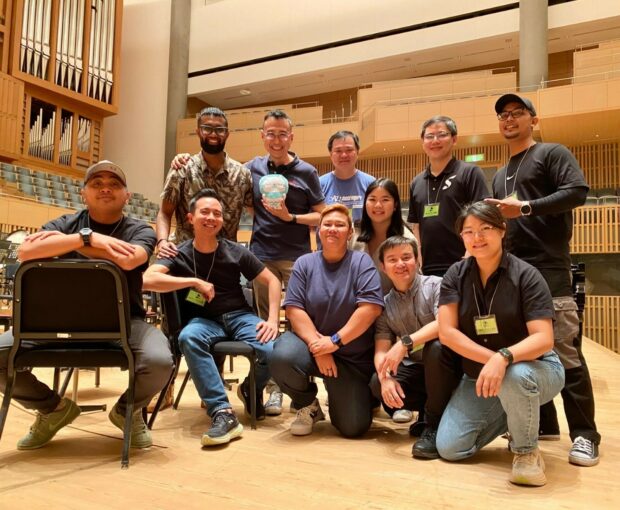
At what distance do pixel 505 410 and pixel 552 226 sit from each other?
32.5 inches

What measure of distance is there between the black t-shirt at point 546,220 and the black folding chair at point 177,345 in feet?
4.10

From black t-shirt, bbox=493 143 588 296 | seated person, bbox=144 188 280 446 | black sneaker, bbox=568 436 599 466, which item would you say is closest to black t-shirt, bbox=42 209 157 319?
seated person, bbox=144 188 280 446

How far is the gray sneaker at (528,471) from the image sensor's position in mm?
1779

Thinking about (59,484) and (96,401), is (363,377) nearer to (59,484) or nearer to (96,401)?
Answer: (59,484)

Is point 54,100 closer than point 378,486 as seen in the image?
No

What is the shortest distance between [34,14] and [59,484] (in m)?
12.5

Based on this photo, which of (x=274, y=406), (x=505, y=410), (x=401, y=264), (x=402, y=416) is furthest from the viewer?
(x=274, y=406)

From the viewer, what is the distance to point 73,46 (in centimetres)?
1233

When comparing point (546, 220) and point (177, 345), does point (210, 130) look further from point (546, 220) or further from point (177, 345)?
point (546, 220)

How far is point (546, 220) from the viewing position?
7.42 feet

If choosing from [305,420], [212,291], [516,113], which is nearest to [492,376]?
[305,420]

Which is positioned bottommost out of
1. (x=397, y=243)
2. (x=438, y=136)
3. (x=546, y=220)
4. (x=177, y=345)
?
(x=177, y=345)

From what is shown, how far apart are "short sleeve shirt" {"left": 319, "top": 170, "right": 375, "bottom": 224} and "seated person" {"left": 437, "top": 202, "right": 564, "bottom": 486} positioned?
116 cm

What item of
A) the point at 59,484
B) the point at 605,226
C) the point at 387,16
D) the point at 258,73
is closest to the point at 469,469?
the point at 59,484
